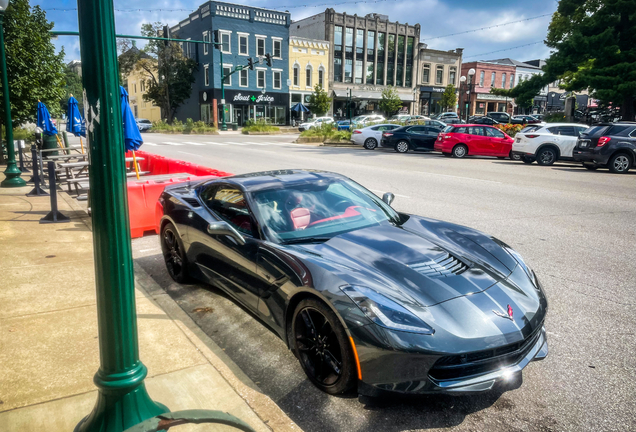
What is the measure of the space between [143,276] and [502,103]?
70135 mm

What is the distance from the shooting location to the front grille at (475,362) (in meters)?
2.81

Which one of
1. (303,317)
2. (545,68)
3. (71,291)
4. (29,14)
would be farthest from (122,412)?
(545,68)

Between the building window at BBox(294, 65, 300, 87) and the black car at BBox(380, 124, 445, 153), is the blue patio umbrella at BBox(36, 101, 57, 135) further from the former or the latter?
the building window at BBox(294, 65, 300, 87)

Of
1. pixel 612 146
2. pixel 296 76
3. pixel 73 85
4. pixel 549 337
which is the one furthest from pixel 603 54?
pixel 73 85

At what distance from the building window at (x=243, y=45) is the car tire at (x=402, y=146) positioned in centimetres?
3114

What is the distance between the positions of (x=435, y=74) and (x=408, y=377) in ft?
218

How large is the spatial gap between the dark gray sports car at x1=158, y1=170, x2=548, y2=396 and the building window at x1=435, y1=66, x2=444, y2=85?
6413 centimetres

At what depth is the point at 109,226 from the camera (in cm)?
226

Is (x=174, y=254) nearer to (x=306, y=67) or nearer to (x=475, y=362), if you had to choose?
(x=475, y=362)

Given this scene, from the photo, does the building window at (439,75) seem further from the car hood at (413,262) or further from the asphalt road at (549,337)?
the car hood at (413,262)

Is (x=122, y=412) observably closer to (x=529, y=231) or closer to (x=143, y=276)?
(x=143, y=276)

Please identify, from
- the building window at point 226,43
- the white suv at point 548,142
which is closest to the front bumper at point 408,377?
the white suv at point 548,142

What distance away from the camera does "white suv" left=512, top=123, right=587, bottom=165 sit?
17.6 metres

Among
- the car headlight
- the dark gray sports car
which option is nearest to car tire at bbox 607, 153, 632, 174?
the dark gray sports car
